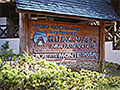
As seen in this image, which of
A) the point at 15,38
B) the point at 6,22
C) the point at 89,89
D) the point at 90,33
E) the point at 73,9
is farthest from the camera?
the point at 6,22

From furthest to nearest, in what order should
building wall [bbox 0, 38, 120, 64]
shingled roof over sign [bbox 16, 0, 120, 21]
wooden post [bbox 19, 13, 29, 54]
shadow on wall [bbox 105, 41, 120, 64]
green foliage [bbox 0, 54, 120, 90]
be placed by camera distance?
building wall [bbox 0, 38, 120, 64] < shadow on wall [bbox 105, 41, 120, 64] < wooden post [bbox 19, 13, 29, 54] < shingled roof over sign [bbox 16, 0, 120, 21] < green foliage [bbox 0, 54, 120, 90]

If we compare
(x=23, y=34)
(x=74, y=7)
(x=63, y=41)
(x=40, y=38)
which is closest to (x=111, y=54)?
(x=63, y=41)

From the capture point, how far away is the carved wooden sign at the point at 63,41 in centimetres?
533

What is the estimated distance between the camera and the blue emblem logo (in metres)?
5.27

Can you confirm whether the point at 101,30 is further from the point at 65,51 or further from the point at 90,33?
the point at 65,51

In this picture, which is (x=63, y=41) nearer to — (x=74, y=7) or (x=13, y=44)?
(x=74, y=7)

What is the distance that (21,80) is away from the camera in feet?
12.8

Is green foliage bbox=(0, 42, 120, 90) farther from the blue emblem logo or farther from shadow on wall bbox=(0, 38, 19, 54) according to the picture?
shadow on wall bbox=(0, 38, 19, 54)

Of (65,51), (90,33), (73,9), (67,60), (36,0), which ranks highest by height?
(36,0)

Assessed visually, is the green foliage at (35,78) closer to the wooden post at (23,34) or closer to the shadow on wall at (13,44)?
the wooden post at (23,34)

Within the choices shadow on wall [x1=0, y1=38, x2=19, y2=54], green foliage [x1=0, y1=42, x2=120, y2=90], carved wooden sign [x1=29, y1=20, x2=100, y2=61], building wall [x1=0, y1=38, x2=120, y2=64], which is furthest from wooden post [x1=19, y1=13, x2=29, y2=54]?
shadow on wall [x1=0, y1=38, x2=19, y2=54]

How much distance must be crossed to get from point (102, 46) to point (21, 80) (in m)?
4.19

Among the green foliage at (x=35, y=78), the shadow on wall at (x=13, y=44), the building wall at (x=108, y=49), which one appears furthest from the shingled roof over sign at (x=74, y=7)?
the shadow on wall at (x=13, y=44)

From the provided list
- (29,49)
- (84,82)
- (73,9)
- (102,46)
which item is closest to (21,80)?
(29,49)
